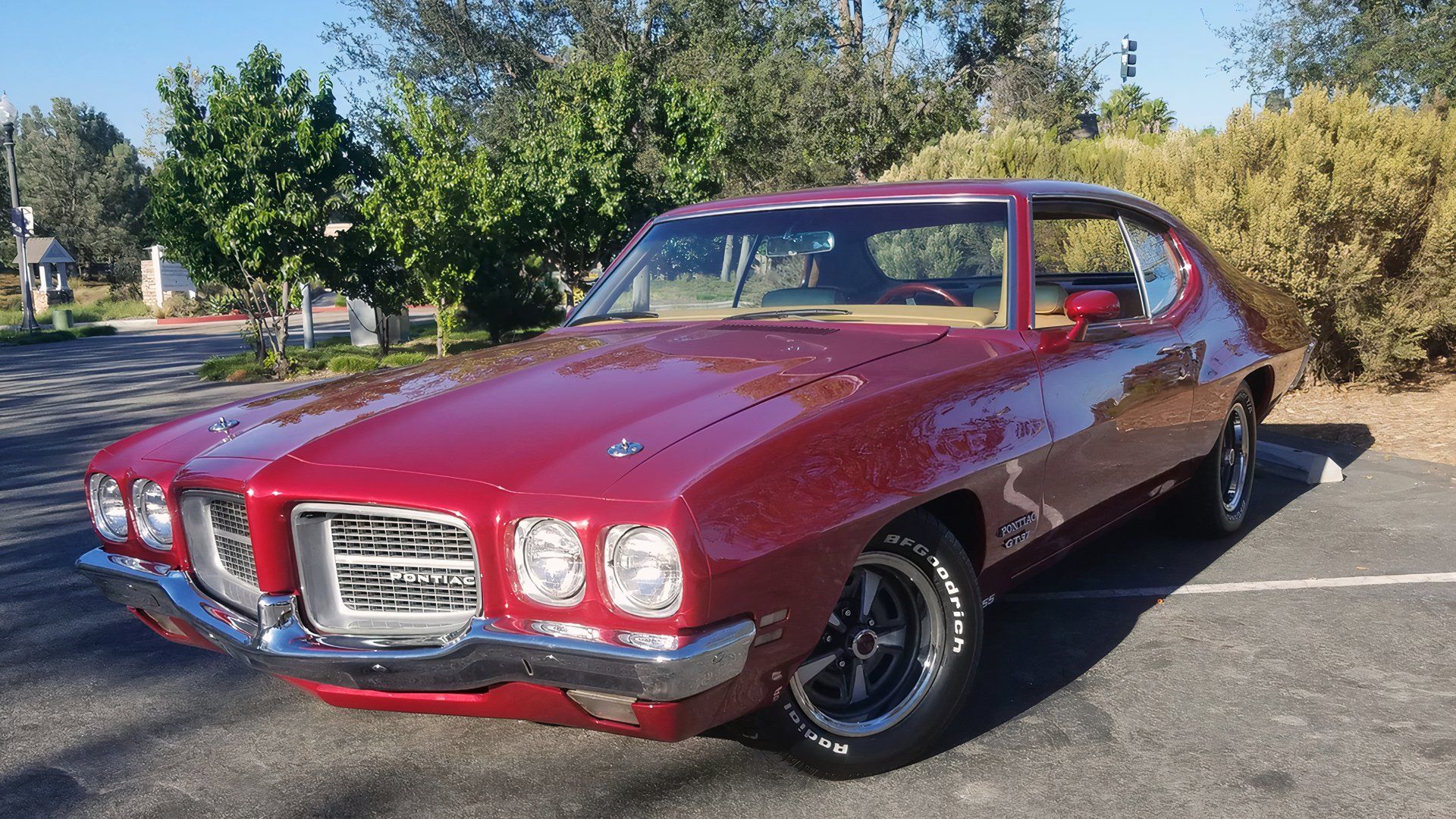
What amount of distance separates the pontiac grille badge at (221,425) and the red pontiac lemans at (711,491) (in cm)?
4

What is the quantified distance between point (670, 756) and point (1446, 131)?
9529 millimetres

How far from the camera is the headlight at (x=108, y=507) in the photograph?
3238 mm

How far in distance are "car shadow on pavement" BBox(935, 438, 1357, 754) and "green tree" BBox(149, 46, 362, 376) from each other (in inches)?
442

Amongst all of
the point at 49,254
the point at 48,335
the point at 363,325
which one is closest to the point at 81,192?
the point at 49,254

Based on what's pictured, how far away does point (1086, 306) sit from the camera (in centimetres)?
362

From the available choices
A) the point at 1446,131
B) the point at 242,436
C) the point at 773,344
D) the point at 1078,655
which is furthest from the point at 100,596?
the point at 1446,131

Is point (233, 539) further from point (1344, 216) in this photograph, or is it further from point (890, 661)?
point (1344, 216)

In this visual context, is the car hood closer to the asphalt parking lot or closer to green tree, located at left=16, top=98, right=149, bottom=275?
the asphalt parking lot

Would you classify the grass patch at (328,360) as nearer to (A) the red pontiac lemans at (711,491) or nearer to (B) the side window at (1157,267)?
(B) the side window at (1157,267)

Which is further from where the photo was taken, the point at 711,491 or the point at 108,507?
the point at 108,507

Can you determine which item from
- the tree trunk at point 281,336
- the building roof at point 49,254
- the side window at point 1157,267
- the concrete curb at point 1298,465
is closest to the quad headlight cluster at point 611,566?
the side window at point 1157,267

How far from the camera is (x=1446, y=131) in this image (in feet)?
31.2

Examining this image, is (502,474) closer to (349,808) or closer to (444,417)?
(444,417)

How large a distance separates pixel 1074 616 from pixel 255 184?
12.0m
